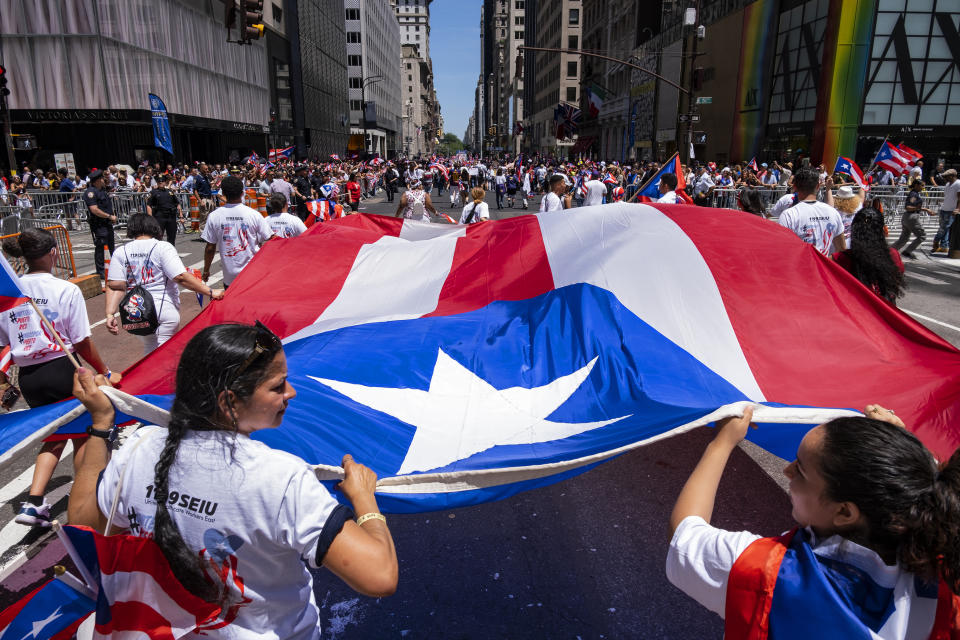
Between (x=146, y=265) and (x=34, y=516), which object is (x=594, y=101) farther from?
(x=34, y=516)

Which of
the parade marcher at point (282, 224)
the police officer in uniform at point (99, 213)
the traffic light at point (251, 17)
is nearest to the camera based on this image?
the parade marcher at point (282, 224)

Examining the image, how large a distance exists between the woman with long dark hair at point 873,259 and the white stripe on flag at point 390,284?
3.02m

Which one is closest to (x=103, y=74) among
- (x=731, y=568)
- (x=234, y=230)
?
(x=234, y=230)

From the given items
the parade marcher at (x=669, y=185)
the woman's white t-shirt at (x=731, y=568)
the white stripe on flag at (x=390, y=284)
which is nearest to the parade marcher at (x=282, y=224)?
the white stripe on flag at (x=390, y=284)

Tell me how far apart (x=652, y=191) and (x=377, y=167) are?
99.3 ft

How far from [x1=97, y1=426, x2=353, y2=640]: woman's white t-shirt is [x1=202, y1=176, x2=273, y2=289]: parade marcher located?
5.24m

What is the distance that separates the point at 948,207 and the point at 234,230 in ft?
46.9

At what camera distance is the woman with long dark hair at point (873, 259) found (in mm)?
4512

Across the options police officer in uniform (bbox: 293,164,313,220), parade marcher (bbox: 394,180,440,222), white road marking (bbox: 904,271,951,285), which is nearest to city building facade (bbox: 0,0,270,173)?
police officer in uniform (bbox: 293,164,313,220)

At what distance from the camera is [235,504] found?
5.03 feet

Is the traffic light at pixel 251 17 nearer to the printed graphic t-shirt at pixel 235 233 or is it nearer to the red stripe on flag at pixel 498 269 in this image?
the printed graphic t-shirt at pixel 235 233

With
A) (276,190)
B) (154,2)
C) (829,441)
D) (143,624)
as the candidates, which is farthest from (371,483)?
(154,2)

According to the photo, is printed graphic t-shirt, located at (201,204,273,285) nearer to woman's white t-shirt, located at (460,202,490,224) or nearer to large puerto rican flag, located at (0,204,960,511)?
large puerto rican flag, located at (0,204,960,511)

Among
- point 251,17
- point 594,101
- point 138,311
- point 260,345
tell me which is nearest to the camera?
point 260,345
